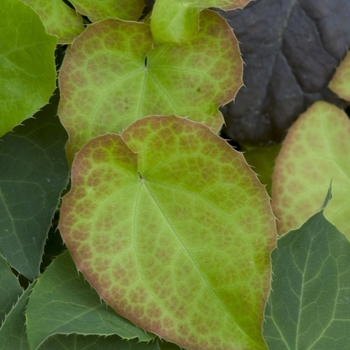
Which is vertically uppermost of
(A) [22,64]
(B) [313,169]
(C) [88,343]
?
(A) [22,64]

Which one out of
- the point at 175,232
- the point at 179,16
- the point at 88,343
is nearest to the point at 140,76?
the point at 179,16

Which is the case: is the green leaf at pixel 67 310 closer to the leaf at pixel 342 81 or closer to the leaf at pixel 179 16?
the leaf at pixel 179 16

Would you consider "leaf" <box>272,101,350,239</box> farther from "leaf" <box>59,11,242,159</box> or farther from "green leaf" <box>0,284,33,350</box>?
"green leaf" <box>0,284,33,350</box>

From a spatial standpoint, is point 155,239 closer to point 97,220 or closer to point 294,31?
point 97,220

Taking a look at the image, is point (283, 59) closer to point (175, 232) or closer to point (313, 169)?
point (313, 169)

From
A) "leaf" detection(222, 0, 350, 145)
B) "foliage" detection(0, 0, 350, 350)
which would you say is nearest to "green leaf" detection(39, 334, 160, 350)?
"foliage" detection(0, 0, 350, 350)

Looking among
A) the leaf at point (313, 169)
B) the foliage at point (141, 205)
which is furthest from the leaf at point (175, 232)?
the leaf at point (313, 169)

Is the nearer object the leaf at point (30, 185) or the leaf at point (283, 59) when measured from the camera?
the leaf at point (30, 185)
